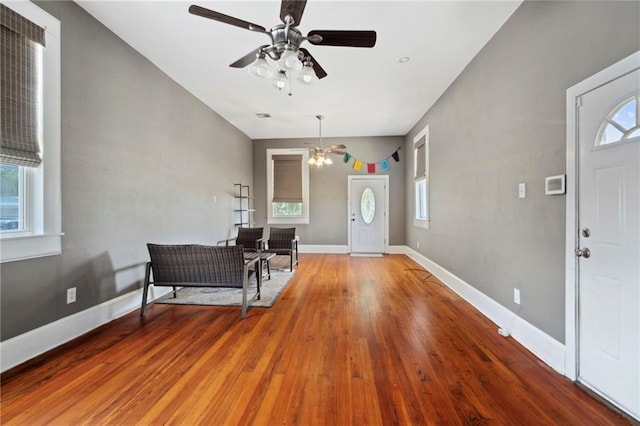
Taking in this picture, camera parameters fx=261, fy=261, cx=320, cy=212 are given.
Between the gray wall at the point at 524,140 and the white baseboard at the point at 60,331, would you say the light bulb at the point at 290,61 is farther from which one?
the white baseboard at the point at 60,331

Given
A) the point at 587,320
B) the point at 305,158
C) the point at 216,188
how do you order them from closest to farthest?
the point at 587,320
the point at 216,188
the point at 305,158

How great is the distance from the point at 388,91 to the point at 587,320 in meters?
3.42

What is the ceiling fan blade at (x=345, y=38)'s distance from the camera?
1880mm

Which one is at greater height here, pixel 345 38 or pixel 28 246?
pixel 345 38

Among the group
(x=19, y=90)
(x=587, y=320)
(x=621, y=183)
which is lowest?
(x=587, y=320)

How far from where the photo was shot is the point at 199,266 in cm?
271

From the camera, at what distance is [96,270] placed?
2.48 m

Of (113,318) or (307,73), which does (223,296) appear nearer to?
(113,318)

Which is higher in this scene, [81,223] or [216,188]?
[216,188]

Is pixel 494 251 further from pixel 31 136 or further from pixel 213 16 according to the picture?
pixel 31 136

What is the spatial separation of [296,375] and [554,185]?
2.27 m

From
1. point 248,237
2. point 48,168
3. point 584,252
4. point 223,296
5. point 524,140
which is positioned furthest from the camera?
point 248,237

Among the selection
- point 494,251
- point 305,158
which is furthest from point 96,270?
point 305,158

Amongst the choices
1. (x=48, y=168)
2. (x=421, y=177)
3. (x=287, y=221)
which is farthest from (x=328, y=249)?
(x=48, y=168)
